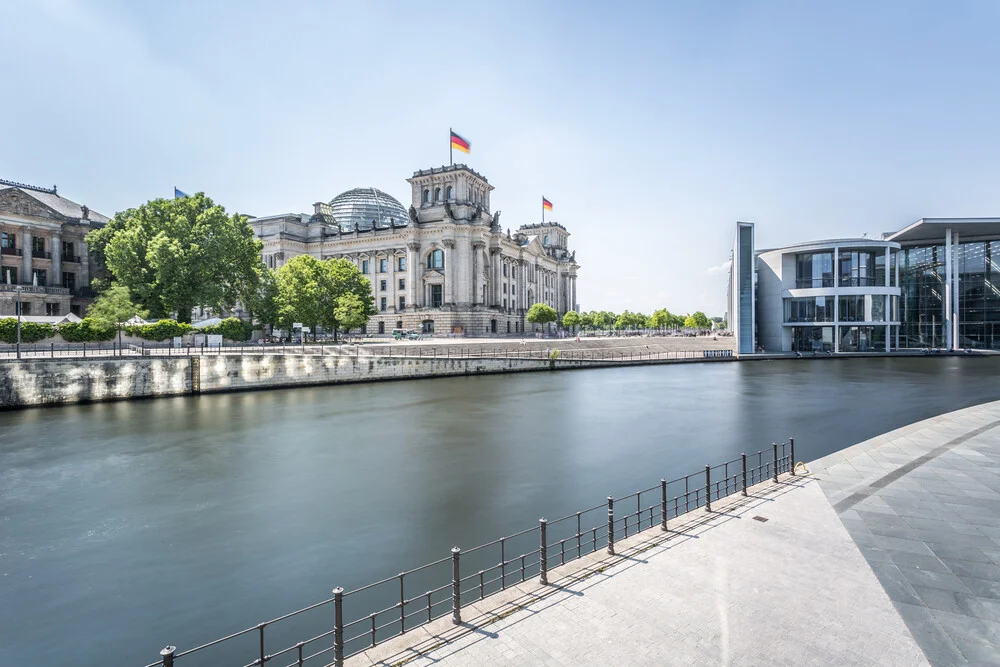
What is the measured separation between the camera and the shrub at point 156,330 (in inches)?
1704

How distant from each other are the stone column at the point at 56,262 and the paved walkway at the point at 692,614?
78.7 m

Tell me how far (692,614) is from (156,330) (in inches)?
1954

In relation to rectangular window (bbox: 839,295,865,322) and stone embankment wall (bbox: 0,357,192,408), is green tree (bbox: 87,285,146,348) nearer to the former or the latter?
stone embankment wall (bbox: 0,357,192,408)

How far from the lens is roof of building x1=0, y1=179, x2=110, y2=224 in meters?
65.4

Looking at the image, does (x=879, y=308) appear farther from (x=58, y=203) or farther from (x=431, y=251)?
(x=58, y=203)

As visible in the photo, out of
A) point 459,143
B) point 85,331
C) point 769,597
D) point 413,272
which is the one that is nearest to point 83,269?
point 85,331

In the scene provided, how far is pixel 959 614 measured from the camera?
7.00 metres

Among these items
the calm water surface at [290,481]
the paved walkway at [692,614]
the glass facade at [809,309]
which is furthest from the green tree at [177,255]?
the glass facade at [809,309]

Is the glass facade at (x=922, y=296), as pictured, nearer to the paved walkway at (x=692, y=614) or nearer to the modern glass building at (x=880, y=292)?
the modern glass building at (x=880, y=292)

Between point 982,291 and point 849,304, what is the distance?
2323 centimetres

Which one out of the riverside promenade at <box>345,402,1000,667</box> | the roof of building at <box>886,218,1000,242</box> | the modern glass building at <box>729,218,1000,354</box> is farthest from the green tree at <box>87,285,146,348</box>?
the roof of building at <box>886,218,1000,242</box>

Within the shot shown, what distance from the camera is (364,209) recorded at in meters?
109

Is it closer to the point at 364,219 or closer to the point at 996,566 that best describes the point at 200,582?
the point at 996,566

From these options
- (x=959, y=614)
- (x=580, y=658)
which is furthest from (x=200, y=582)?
(x=959, y=614)
